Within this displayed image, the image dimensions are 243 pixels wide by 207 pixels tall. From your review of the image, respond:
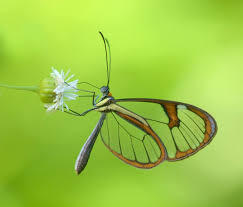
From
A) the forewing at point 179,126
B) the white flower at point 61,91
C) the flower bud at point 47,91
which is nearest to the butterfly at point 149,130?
the forewing at point 179,126

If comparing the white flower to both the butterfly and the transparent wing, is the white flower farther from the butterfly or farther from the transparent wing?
the transparent wing

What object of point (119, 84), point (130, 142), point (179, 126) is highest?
point (119, 84)

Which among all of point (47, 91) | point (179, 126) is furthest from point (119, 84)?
point (47, 91)

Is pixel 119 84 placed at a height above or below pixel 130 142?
above

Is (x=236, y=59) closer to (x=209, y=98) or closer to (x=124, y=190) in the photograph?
(x=209, y=98)

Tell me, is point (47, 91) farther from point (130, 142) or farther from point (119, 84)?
point (119, 84)

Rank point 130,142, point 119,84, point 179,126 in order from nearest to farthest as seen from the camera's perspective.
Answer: point 179,126 → point 130,142 → point 119,84

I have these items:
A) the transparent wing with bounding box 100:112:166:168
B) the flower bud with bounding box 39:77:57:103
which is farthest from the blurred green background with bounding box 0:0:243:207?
the flower bud with bounding box 39:77:57:103
